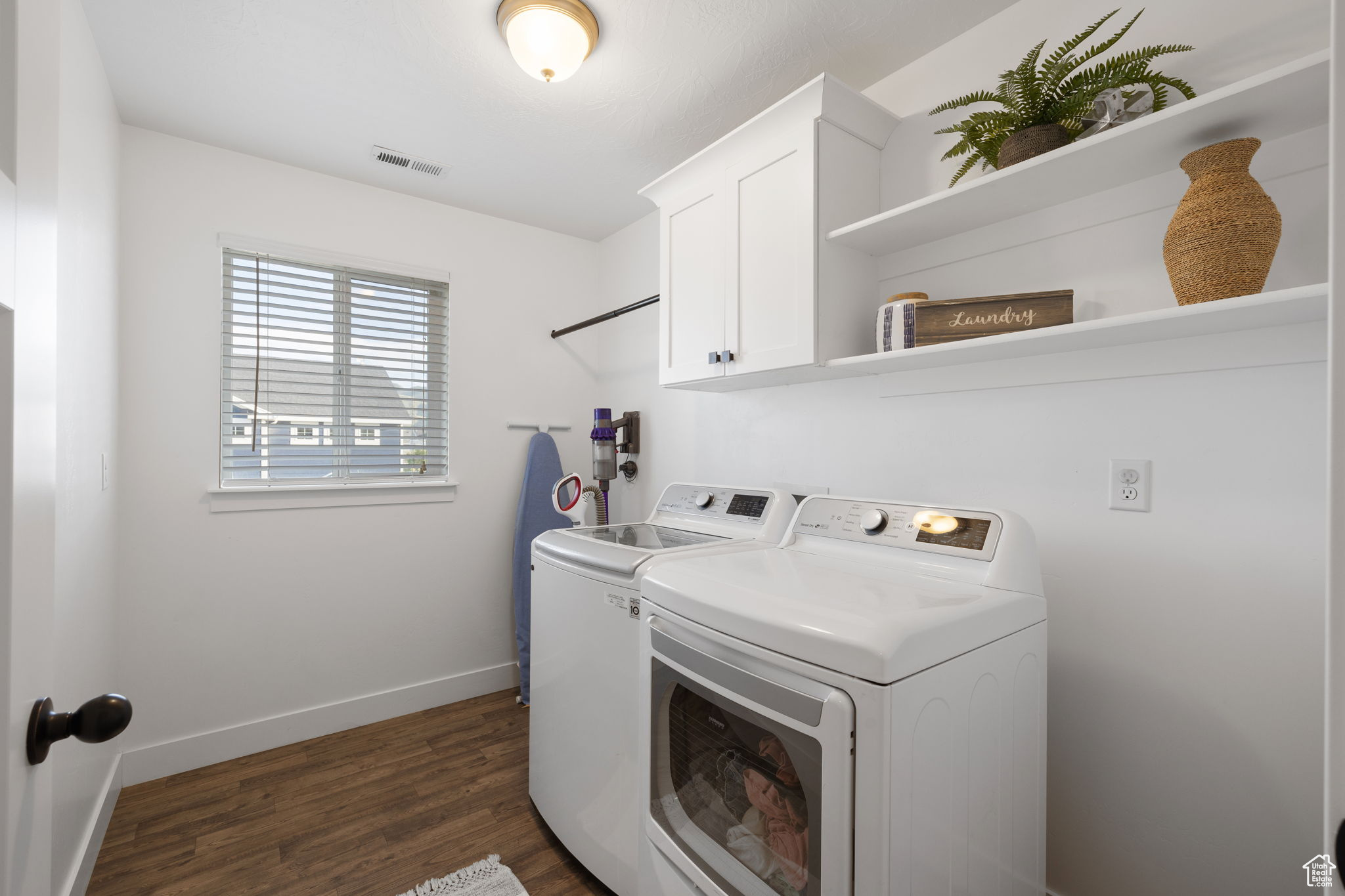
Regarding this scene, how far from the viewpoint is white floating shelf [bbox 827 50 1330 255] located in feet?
3.35

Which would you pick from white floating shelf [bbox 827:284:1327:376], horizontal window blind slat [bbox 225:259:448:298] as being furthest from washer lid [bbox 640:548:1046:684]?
horizontal window blind slat [bbox 225:259:448:298]

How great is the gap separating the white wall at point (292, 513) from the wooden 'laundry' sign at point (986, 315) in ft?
6.95

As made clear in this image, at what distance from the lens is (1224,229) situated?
41.6 inches

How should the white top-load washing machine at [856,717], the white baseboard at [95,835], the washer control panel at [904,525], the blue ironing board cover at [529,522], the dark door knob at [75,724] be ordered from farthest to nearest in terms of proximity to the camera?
the blue ironing board cover at [529,522] < the white baseboard at [95,835] < the washer control panel at [904,525] < the white top-load washing machine at [856,717] < the dark door knob at [75,724]

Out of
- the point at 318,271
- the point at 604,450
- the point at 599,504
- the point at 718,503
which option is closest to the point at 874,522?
the point at 718,503

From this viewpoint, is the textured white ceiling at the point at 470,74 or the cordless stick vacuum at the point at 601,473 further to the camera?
the cordless stick vacuum at the point at 601,473

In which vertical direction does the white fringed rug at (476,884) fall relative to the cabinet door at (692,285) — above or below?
below

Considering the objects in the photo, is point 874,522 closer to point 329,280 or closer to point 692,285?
point 692,285

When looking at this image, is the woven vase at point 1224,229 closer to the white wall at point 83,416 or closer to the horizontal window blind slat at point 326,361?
Answer: the white wall at point 83,416

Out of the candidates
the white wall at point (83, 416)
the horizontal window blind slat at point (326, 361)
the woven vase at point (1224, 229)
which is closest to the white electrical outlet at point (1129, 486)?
the woven vase at point (1224, 229)

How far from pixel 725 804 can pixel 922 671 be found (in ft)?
1.80

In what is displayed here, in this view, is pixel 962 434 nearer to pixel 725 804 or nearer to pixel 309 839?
pixel 725 804

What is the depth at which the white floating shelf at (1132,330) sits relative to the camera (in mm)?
998

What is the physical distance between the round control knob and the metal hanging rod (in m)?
1.30
